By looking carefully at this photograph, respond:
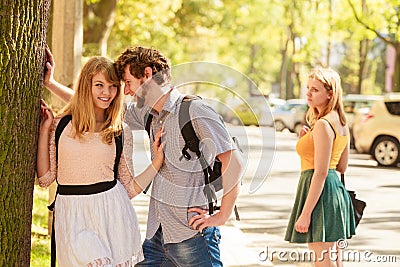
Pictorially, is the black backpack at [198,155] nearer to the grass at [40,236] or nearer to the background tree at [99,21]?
the grass at [40,236]

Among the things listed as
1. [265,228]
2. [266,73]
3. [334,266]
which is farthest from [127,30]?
[266,73]

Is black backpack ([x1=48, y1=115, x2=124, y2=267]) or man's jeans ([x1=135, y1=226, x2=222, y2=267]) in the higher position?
black backpack ([x1=48, y1=115, x2=124, y2=267])

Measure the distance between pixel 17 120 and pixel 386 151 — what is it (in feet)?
65.0

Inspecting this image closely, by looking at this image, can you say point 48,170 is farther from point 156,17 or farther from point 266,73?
point 266,73

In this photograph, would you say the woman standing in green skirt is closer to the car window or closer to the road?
the road

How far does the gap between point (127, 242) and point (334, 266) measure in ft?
7.01

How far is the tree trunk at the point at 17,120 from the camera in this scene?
4.80 metres

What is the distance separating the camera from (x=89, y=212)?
493cm

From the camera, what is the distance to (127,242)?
→ 506cm

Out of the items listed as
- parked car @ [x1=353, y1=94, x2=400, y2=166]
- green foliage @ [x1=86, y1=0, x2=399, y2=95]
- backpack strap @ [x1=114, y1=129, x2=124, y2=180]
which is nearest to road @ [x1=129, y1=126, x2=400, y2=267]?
backpack strap @ [x1=114, y1=129, x2=124, y2=180]

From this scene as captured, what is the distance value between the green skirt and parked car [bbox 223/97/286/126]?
1.90m

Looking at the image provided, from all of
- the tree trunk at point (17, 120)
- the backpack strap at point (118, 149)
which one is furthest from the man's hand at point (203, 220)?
the tree trunk at point (17, 120)

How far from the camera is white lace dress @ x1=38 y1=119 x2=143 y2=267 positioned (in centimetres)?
487

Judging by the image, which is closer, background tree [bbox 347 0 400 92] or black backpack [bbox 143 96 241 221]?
black backpack [bbox 143 96 241 221]
